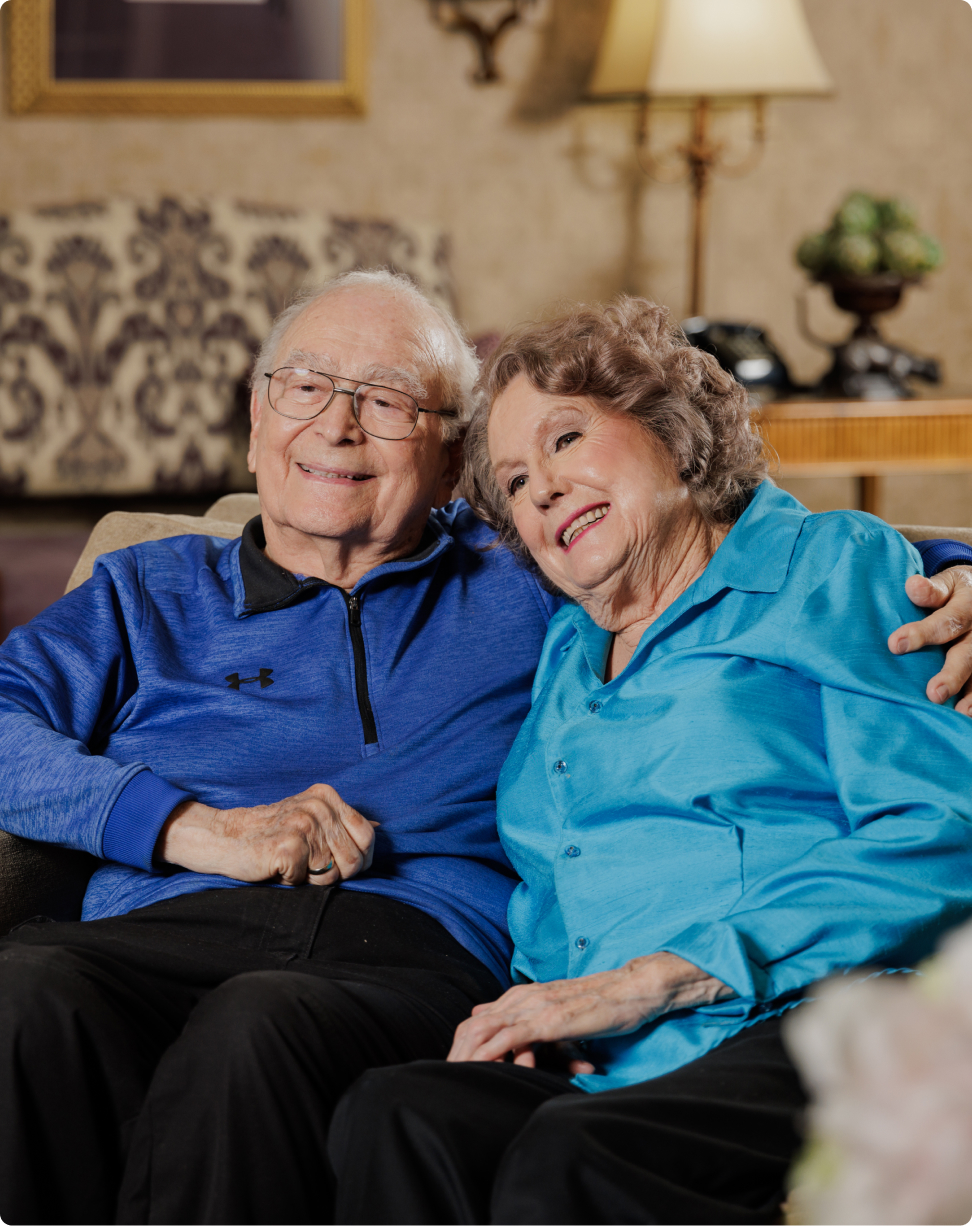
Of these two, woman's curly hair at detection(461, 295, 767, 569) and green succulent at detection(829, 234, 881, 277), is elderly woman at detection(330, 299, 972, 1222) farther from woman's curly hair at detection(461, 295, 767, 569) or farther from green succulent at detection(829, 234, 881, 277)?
green succulent at detection(829, 234, 881, 277)

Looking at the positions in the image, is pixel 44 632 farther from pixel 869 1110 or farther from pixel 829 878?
pixel 869 1110

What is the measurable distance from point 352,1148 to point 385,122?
2.97 meters

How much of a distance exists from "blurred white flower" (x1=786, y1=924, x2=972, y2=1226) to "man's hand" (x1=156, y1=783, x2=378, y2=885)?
0.83 metres

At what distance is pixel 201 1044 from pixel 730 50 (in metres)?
2.73

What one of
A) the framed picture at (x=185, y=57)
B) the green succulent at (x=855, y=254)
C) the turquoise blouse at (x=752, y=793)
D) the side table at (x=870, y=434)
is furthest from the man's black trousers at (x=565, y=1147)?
the framed picture at (x=185, y=57)

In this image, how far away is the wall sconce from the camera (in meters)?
3.33

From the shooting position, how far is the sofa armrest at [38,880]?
1.35 metres

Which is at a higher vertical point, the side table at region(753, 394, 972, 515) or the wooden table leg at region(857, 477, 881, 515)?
the side table at region(753, 394, 972, 515)

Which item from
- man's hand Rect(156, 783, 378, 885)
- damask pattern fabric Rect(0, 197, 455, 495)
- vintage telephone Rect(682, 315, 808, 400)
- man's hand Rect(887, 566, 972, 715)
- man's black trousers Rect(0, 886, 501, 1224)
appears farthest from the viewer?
vintage telephone Rect(682, 315, 808, 400)

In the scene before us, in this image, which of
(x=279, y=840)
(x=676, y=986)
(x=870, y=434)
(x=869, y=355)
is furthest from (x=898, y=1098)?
(x=869, y=355)

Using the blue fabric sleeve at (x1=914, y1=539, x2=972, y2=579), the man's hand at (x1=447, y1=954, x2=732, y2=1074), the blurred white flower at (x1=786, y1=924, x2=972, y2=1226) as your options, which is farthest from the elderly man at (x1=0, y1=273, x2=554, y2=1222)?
the blurred white flower at (x1=786, y1=924, x2=972, y2=1226)

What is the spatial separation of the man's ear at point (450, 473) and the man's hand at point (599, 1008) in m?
0.72

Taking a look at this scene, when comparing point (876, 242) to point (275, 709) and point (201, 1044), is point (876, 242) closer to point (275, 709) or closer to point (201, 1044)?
point (275, 709)

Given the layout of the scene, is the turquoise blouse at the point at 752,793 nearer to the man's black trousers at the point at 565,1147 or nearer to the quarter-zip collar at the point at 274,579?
the man's black trousers at the point at 565,1147
